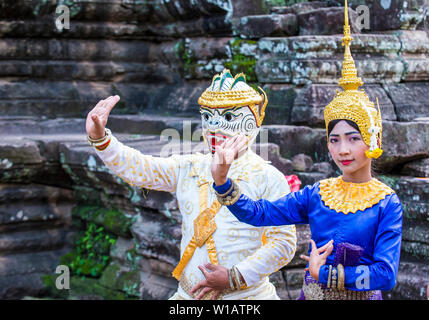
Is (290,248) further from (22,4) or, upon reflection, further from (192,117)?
(22,4)

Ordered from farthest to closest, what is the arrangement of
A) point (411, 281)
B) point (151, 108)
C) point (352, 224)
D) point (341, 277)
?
point (151, 108) → point (411, 281) → point (352, 224) → point (341, 277)

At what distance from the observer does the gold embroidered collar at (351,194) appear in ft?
9.13

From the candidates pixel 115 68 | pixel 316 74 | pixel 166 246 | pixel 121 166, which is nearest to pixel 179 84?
pixel 115 68

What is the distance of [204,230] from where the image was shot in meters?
3.26

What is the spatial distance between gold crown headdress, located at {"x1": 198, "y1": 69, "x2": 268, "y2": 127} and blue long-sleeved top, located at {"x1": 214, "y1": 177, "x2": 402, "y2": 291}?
0.53 m

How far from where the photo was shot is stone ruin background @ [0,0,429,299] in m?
4.79

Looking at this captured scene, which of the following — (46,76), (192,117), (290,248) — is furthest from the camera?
(46,76)

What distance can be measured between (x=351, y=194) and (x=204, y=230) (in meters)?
0.77

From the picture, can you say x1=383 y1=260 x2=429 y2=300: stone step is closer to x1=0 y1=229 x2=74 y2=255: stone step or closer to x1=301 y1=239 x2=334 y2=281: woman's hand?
x1=301 y1=239 x2=334 y2=281: woman's hand

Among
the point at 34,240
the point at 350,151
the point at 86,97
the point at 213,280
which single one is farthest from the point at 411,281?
the point at 86,97

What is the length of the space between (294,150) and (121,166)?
206 centimetres

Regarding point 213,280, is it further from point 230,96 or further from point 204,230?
point 230,96

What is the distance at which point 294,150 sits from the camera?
16.5 feet

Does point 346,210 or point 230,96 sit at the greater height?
point 230,96
